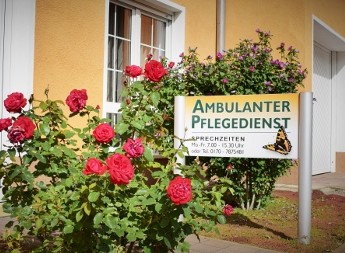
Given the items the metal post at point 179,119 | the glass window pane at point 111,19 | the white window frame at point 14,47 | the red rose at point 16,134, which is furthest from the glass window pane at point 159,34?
the red rose at point 16,134

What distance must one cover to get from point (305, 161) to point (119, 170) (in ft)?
8.81

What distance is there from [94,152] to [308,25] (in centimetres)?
970

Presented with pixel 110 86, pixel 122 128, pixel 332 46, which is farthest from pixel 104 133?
pixel 332 46

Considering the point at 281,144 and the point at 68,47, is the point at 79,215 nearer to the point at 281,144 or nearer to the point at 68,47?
the point at 281,144

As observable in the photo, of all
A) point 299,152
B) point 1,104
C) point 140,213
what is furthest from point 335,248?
point 1,104

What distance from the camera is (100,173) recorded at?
85.3 inches

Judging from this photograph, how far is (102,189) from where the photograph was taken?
2232mm

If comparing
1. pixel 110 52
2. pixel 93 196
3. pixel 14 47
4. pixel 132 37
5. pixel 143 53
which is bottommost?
pixel 93 196

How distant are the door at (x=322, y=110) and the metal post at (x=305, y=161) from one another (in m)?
8.65

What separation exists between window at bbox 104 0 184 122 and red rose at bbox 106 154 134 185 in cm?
433

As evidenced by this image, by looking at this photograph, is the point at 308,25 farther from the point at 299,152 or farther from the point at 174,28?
the point at 299,152

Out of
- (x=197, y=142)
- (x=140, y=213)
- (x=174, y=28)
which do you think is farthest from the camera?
(x=174, y=28)

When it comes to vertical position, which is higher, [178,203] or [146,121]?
[146,121]

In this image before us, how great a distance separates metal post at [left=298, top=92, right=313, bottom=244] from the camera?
13.8 feet
